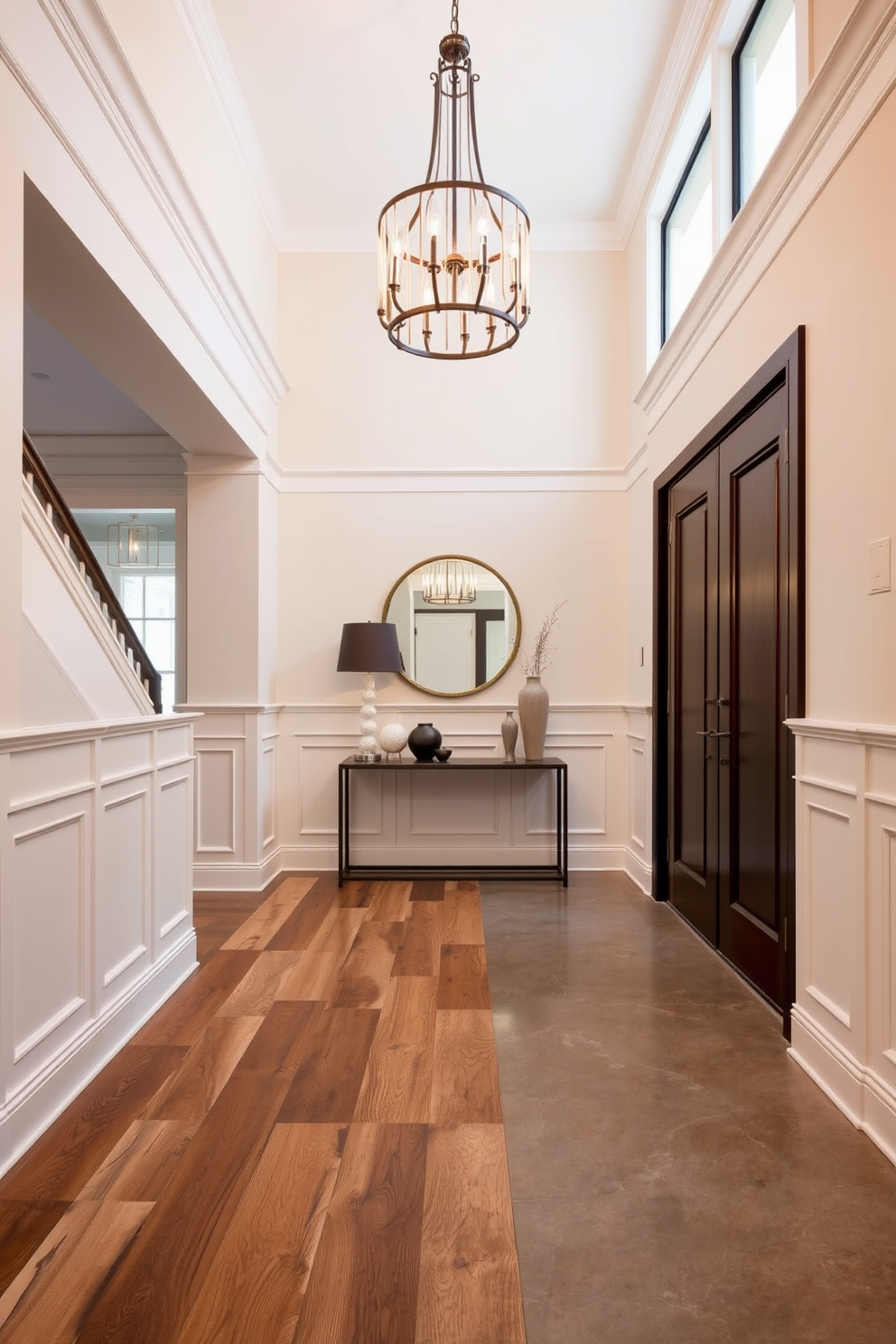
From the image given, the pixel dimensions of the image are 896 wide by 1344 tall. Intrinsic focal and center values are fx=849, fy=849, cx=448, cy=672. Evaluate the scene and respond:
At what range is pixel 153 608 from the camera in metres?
8.90

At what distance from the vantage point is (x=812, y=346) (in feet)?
8.16

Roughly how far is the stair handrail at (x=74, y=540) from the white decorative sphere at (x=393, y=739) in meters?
1.39

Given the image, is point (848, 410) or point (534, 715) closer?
point (848, 410)

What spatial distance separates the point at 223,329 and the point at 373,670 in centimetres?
187

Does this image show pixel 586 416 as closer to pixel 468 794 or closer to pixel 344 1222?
pixel 468 794

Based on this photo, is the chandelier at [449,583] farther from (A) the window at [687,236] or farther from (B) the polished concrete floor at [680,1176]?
(B) the polished concrete floor at [680,1176]

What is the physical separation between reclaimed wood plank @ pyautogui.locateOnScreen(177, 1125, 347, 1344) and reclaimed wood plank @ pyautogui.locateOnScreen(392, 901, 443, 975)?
121cm

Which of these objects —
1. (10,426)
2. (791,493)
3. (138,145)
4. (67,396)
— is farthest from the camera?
(67,396)

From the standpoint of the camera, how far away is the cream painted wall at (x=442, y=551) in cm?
509

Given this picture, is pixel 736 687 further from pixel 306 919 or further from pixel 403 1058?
pixel 306 919

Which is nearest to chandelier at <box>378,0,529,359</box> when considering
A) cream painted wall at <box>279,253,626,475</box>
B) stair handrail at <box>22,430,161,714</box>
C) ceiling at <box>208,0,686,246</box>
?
ceiling at <box>208,0,686,246</box>

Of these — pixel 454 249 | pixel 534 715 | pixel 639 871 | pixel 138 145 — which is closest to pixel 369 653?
pixel 534 715

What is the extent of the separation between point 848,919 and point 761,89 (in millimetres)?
2911

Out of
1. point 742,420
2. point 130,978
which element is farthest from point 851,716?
point 130,978
